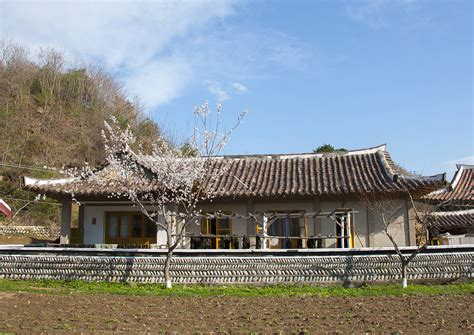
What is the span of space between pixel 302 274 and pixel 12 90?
111 feet

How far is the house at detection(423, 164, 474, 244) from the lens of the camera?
21203mm

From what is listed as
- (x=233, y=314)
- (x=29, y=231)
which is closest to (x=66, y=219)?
(x=233, y=314)

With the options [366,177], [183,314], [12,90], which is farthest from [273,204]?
[12,90]

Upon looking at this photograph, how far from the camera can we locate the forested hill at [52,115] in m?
36.1

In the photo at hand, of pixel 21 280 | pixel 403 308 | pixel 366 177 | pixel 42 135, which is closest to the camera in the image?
pixel 403 308

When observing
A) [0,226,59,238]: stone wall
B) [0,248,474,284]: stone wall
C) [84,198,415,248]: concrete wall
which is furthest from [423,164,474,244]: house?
[0,226,59,238]: stone wall

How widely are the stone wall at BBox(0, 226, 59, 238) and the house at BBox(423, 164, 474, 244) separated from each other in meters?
22.4

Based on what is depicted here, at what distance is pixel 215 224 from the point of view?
19.9 m

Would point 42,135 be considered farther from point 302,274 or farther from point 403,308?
point 403,308

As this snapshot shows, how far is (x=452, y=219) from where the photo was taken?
22203 mm

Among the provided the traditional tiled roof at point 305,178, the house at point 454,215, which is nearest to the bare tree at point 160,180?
the traditional tiled roof at point 305,178

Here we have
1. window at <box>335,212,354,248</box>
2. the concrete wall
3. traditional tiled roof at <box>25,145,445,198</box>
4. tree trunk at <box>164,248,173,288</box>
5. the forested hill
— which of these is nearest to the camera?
tree trunk at <box>164,248,173,288</box>

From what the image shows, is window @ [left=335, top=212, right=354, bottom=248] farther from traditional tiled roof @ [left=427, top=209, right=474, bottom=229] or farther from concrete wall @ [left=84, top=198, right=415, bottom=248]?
traditional tiled roof @ [left=427, top=209, right=474, bottom=229]

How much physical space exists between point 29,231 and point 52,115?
13.6 m
